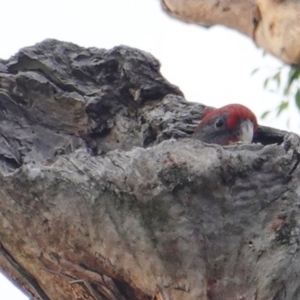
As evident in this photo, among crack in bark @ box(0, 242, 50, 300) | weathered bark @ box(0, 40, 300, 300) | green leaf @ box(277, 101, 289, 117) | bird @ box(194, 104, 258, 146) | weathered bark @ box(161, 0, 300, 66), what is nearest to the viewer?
weathered bark @ box(161, 0, 300, 66)

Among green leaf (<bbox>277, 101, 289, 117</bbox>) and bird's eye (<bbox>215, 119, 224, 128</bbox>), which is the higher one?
bird's eye (<bbox>215, 119, 224, 128</bbox>)

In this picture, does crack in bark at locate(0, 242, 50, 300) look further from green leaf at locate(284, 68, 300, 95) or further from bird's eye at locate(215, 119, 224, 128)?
green leaf at locate(284, 68, 300, 95)

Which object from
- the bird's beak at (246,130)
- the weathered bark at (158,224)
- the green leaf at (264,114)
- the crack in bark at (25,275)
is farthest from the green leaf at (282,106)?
the crack in bark at (25,275)

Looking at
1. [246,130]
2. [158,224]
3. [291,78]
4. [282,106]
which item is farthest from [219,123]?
[158,224]

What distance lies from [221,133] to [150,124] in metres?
0.38

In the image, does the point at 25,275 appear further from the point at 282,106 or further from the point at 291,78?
the point at 282,106

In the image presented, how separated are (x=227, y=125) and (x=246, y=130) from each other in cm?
11

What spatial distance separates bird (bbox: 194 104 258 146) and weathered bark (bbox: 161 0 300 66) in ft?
1.96

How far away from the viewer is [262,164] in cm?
→ 109

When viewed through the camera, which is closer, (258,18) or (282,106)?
(258,18)

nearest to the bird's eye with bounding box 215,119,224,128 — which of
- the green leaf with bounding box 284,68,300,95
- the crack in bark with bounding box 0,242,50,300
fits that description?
the green leaf with bounding box 284,68,300,95

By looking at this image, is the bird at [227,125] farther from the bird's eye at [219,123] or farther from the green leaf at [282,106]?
the green leaf at [282,106]

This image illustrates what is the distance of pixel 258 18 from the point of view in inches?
28.5

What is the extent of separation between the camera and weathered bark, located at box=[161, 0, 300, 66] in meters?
0.66
